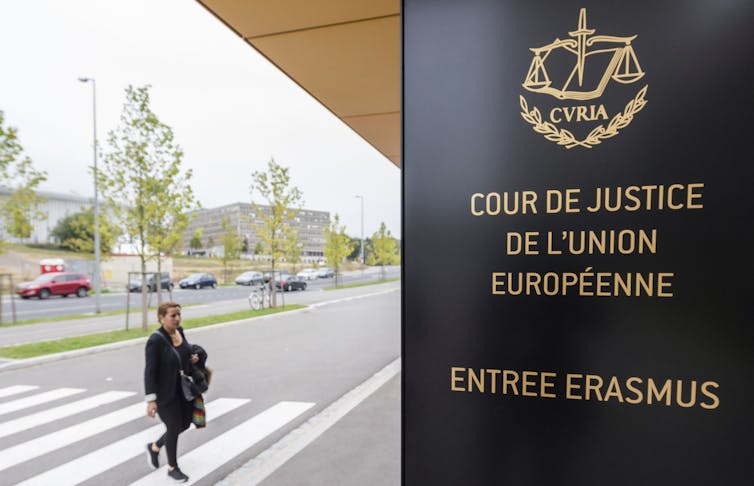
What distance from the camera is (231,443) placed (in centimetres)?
509

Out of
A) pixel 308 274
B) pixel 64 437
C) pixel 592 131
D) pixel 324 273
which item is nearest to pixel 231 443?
pixel 64 437

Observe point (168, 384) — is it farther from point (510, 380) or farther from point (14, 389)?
point (14, 389)

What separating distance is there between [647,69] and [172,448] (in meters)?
4.83

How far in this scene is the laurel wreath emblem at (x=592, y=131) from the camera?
62.7 inches

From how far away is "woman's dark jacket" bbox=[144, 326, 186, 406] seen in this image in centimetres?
425

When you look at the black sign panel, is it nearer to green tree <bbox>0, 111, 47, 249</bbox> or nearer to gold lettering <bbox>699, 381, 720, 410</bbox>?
gold lettering <bbox>699, 381, 720, 410</bbox>

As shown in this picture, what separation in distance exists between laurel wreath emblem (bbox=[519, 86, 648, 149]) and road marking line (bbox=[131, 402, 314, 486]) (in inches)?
174

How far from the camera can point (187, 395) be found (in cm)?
444

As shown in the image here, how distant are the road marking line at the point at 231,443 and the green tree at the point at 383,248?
39103mm

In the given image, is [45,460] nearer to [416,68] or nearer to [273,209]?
[416,68]

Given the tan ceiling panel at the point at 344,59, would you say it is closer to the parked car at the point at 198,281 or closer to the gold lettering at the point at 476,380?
the gold lettering at the point at 476,380

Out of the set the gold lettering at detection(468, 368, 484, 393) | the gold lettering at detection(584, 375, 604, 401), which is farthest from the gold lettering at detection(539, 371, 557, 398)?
the gold lettering at detection(468, 368, 484, 393)

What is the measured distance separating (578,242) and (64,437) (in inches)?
253

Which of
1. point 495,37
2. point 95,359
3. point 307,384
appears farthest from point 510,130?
point 95,359
